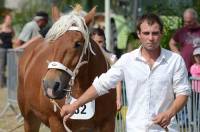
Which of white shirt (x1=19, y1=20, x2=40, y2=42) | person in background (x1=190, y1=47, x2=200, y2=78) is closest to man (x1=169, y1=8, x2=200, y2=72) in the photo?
person in background (x1=190, y1=47, x2=200, y2=78)

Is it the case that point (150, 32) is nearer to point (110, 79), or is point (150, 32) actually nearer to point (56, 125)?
point (110, 79)

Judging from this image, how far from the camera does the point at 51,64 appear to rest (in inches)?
209

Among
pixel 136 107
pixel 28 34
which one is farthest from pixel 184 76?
pixel 28 34

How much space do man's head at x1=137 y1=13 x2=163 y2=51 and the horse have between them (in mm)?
1211

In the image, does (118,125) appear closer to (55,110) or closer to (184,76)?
(55,110)

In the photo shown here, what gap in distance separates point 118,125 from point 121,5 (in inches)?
639

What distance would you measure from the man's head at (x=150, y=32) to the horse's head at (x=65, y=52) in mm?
1211

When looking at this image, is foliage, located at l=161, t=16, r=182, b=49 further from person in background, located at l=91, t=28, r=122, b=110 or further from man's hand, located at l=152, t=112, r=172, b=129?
man's hand, located at l=152, t=112, r=172, b=129

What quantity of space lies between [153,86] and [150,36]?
352 millimetres

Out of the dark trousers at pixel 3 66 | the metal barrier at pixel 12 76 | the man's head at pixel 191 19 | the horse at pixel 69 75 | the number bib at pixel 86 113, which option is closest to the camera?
the horse at pixel 69 75

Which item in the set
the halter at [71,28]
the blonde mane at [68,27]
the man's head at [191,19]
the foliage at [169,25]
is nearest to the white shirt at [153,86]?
the halter at [71,28]

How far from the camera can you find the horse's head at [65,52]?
5.26m

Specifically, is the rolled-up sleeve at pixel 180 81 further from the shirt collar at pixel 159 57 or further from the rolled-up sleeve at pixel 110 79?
the rolled-up sleeve at pixel 110 79

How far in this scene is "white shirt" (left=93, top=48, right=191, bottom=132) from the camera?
425cm
